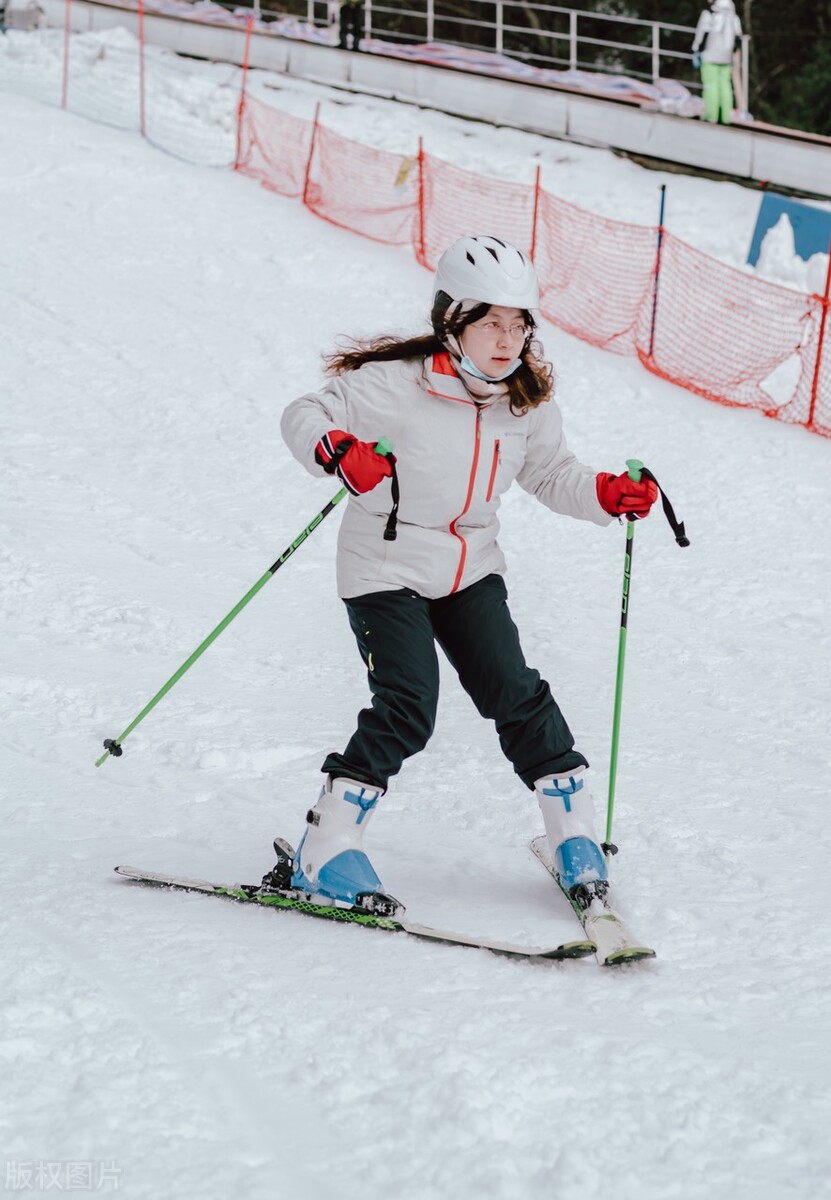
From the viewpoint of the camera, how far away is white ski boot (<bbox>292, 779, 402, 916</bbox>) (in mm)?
3572

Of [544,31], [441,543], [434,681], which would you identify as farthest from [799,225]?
[544,31]

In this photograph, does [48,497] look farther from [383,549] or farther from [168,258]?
[168,258]

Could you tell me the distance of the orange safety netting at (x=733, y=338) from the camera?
396 inches

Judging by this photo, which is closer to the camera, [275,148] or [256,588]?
[256,588]

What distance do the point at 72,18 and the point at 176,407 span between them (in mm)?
14155

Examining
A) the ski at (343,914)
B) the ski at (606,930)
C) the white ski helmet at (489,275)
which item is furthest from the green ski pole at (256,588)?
the ski at (606,930)

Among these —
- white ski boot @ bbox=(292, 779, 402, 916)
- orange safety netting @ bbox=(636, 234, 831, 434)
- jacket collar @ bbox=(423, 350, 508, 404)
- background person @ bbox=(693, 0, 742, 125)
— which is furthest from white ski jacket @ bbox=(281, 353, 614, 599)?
background person @ bbox=(693, 0, 742, 125)

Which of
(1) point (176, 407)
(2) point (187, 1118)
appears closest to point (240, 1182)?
(2) point (187, 1118)

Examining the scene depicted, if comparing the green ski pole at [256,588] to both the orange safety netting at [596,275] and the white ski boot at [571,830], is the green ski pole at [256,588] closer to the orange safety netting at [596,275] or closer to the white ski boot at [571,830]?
the white ski boot at [571,830]

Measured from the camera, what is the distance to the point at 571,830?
12.1 ft

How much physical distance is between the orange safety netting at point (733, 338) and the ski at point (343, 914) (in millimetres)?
7031

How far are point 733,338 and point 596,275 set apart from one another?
64.0 inches

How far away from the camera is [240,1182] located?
2430 mm

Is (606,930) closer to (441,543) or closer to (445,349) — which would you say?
(441,543)
